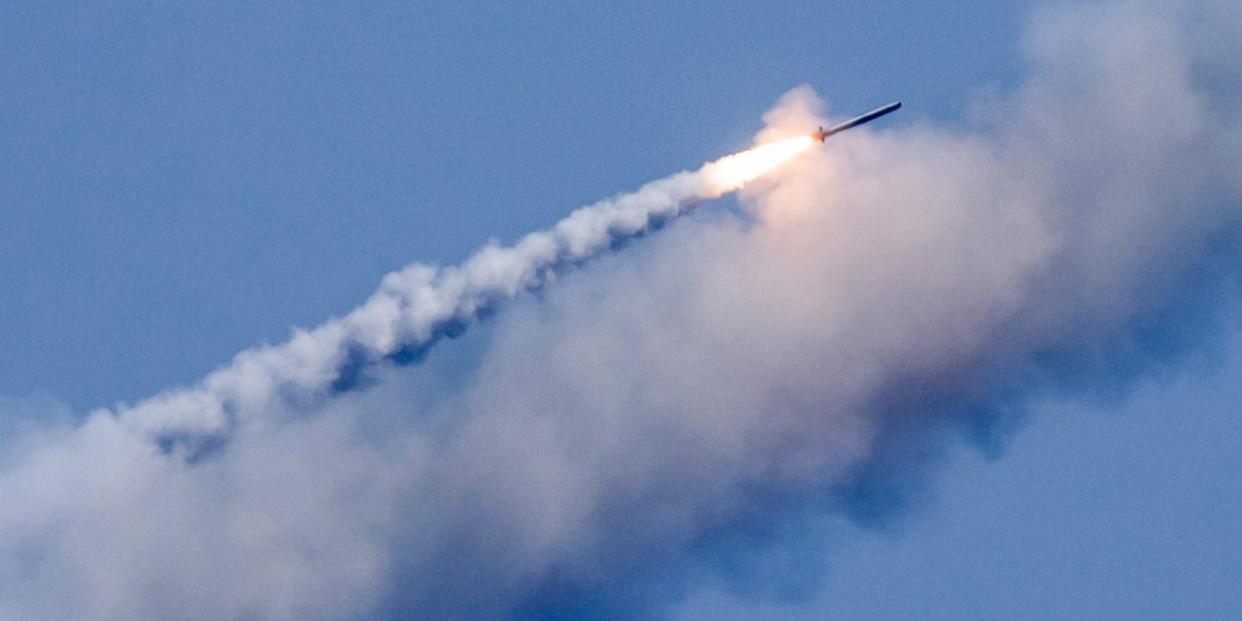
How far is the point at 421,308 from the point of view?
6950 centimetres

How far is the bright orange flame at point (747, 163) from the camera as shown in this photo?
228 feet

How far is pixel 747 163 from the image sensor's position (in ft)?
230

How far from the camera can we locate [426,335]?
2724 inches

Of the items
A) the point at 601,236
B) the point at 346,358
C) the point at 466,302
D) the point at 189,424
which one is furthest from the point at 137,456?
the point at 601,236

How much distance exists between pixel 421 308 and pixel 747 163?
1314cm

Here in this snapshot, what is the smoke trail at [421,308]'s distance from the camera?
69.6 m

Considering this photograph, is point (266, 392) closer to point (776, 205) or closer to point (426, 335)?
point (426, 335)

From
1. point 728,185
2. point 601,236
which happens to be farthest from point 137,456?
point 728,185

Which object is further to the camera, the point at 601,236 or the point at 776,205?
the point at 776,205

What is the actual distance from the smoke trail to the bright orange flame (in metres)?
0.04

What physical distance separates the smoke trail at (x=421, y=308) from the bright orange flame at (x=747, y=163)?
4 cm

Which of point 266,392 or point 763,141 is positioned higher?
point 763,141

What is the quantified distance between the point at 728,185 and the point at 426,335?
12377mm

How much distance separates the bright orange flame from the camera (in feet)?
228
